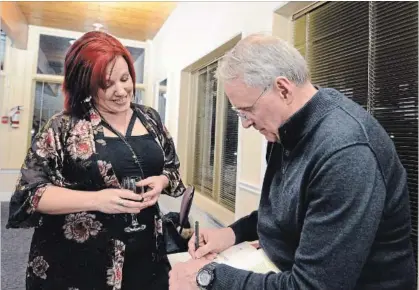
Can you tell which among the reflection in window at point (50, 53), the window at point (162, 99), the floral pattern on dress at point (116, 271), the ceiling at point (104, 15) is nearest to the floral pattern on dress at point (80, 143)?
the floral pattern on dress at point (116, 271)

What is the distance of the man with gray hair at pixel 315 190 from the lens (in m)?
0.64

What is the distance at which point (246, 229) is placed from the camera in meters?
1.11

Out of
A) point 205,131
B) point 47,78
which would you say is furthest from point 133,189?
point 47,78

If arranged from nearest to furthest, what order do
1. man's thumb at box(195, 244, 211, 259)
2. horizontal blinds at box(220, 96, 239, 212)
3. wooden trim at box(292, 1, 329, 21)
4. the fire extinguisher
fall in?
man's thumb at box(195, 244, 211, 259), wooden trim at box(292, 1, 329, 21), horizontal blinds at box(220, 96, 239, 212), the fire extinguisher

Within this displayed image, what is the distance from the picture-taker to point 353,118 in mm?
711

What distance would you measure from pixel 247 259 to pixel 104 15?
5.10m

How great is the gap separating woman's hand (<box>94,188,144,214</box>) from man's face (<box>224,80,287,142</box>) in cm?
50

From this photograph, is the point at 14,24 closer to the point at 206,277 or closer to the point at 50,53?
the point at 50,53

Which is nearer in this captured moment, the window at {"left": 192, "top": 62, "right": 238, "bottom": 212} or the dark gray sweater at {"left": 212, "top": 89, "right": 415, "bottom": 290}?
the dark gray sweater at {"left": 212, "top": 89, "right": 415, "bottom": 290}

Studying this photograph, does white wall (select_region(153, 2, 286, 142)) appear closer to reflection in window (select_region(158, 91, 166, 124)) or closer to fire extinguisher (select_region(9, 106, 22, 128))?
reflection in window (select_region(158, 91, 166, 124))

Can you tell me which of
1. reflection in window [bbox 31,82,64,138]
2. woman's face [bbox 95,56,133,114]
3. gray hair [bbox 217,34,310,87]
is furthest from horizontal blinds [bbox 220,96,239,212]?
reflection in window [bbox 31,82,64,138]

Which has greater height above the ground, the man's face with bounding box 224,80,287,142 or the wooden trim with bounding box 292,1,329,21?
the wooden trim with bounding box 292,1,329,21

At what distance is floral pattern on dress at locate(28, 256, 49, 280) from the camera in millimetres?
1124

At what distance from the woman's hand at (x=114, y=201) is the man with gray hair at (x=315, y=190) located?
294mm
